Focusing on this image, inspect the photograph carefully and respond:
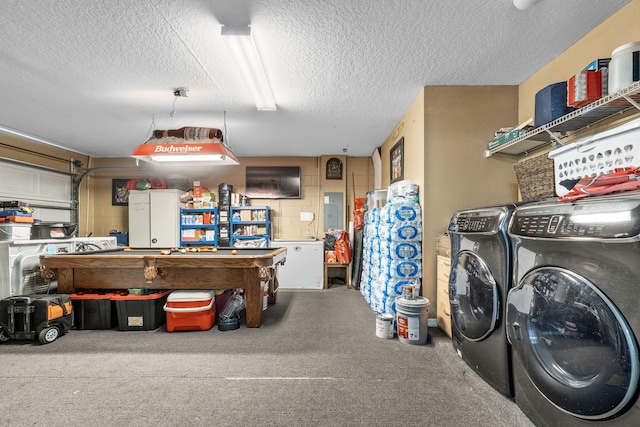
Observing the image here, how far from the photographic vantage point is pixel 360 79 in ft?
9.94

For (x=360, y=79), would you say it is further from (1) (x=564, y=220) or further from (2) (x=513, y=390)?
(2) (x=513, y=390)

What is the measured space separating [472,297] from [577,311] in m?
0.81

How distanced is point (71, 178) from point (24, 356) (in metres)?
4.65

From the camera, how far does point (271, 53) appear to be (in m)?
2.57

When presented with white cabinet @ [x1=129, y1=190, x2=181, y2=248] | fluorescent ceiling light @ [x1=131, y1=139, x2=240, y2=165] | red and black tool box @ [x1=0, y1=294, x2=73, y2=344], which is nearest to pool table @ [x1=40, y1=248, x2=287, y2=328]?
red and black tool box @ [x1=0, y1=294, x2=73, y2=344]

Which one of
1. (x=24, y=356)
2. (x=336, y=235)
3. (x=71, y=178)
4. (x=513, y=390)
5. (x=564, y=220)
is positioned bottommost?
(x=24, y=356)

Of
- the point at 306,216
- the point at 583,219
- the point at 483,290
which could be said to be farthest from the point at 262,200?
the point at 583,219

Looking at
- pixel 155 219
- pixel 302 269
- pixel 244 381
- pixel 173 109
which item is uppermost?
pixel 173 109

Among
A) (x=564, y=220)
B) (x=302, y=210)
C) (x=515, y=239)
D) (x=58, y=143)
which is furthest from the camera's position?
(x=302, y=210)

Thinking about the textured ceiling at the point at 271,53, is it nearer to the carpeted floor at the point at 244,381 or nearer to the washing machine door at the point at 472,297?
the washing machine door at the point at 472,297

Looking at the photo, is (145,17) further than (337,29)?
No

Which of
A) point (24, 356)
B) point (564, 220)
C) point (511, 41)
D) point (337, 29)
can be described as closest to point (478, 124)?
point (511, 41)

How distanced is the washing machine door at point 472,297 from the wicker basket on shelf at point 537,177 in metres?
0.70

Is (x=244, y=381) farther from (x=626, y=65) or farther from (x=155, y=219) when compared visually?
(x=155, y=219)
